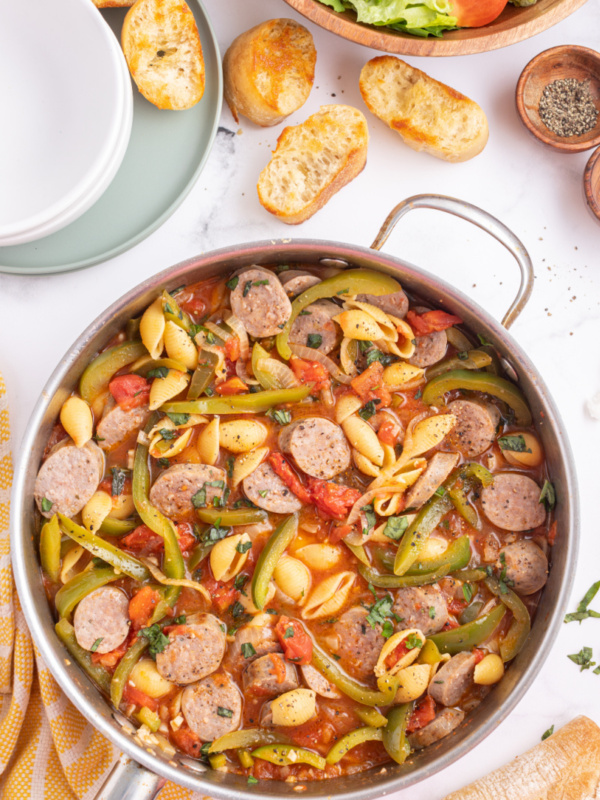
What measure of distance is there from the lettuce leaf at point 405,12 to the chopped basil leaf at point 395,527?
2184mm

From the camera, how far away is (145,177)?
11.3 feet

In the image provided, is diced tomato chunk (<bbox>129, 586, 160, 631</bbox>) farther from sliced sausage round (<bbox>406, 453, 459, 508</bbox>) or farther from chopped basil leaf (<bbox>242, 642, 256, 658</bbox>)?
sliced sausage round (<bbox>406, 453, 459, 508</bbox>)

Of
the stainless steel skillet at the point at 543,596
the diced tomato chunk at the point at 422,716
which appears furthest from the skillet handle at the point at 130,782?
the diced tomato chunk at the point at 422,716

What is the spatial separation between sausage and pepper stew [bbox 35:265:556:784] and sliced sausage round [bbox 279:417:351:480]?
0.03 feet

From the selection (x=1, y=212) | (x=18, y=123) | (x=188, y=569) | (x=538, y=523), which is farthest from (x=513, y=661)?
(x=18, y=123)

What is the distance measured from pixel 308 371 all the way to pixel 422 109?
54.8 inches

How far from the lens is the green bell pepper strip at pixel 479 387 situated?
10.7ft

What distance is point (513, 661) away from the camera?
3.32 meters

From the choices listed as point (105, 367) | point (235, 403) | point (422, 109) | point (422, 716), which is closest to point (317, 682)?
point (422, 716)

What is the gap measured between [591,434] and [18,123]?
3.18 metres

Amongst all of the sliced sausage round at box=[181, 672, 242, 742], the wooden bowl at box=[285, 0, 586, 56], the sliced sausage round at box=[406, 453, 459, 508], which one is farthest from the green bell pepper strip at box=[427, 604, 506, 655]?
the wooden bowl at box=[285, 0, 586, 56]

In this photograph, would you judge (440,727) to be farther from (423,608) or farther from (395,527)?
(395,527)

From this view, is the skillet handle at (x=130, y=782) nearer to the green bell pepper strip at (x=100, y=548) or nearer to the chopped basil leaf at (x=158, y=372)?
the green bell pepper strip at (x=100, y=548)

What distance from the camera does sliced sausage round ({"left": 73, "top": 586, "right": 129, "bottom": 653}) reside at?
3.14m
